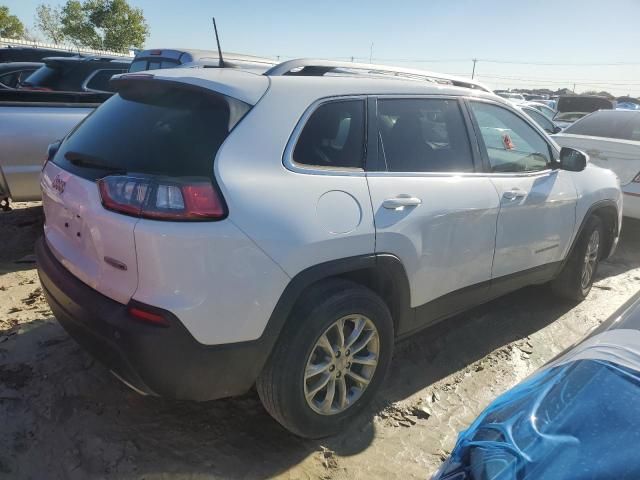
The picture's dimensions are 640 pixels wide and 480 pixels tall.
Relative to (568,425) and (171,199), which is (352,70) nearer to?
(171,199)

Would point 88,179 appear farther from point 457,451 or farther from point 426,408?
point 426,408

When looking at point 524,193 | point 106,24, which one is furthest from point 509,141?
point 106,24

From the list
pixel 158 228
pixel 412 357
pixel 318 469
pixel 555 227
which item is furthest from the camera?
pixel 555 227

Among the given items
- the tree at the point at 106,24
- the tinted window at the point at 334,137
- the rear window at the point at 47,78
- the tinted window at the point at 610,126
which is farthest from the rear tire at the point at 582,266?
the tree at the point at 106,24

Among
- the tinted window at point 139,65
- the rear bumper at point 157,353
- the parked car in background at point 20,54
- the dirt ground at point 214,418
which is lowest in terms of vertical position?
the dirt ground at point 214,418

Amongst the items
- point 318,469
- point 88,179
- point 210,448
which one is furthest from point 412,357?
point 88,179

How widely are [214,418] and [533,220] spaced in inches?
94.6

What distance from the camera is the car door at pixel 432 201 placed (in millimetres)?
2730

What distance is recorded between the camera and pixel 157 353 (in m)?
2.14

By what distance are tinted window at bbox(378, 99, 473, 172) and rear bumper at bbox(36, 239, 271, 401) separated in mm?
1271

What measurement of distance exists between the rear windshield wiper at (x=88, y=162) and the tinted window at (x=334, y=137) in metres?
0.80

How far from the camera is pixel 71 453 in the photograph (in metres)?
2.52

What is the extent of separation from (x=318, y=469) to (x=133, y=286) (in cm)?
125

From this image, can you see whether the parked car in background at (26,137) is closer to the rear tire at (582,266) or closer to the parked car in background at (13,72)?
the rear tire at (582,266)
